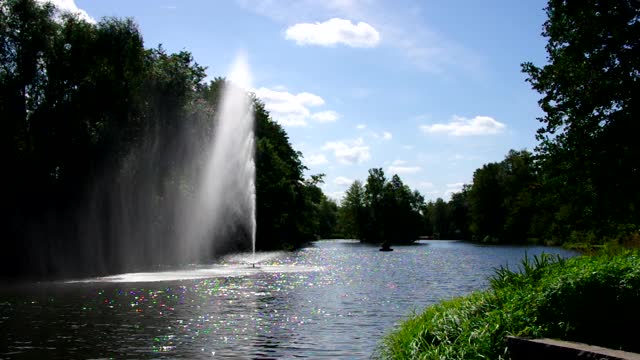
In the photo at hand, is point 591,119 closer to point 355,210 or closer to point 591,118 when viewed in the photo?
point 591,118

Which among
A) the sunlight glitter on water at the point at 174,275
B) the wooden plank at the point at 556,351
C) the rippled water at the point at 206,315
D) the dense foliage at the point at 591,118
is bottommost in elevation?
the rippled water at the point at 206,315

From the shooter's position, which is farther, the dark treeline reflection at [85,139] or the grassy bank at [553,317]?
the dark treeline reflection at [85,139]

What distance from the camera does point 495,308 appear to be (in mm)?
11023

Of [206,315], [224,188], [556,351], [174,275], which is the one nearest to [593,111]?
[206,315]

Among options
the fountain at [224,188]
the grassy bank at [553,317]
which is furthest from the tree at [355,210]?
the grassy bank at [553,317]

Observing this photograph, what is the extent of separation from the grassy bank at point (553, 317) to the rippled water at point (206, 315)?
14.4ft

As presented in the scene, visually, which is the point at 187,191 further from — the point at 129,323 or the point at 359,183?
the point at 359,183

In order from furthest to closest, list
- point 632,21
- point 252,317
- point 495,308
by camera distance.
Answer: point 632,21, point 252,317, point 495,308

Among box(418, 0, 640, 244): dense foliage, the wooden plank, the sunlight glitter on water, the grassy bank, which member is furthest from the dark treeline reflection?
the wooden plank

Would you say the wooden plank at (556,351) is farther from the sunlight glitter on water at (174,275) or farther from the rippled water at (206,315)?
the sunlight glitter on water at (174,275)

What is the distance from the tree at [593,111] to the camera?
25422mm

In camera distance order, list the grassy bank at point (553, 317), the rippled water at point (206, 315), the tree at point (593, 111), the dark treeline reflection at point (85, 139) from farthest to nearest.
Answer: the dark treeline reflection at point (85, 139), the tree at point (593, 111), the rippled water at point (206, 315), the grassy bank at point (553, 317)

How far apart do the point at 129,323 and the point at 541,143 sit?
61.0 ft

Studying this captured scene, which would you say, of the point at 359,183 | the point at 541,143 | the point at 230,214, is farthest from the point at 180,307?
the point at 359,183
